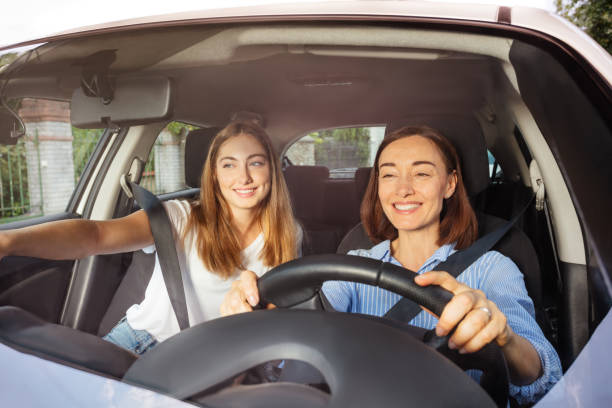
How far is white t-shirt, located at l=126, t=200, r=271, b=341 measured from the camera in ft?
3.22

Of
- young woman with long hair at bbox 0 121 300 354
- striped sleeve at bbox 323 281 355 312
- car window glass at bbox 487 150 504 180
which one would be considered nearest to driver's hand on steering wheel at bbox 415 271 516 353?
striped sleeve at bbox 323 281 355 312

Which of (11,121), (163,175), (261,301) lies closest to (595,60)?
(261,301)

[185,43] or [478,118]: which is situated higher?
[185,43]

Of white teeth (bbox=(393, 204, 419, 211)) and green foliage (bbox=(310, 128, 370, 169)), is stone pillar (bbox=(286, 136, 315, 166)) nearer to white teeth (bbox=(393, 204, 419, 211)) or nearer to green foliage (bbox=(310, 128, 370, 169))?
green foliage (bbox=(310, 128, 370, 169))

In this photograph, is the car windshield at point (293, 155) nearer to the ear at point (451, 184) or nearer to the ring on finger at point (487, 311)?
the ear at point (451, 184)

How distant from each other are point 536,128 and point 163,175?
88 cm

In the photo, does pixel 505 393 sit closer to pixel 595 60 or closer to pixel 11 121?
pixel 595 60

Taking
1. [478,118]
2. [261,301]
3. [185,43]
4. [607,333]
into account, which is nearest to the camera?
[607,333]

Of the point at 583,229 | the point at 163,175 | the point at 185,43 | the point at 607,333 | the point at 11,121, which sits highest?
the point at 185,43

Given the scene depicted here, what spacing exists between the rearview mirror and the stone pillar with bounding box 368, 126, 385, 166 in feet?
1.65

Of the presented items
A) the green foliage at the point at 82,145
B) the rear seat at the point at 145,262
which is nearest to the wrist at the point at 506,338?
the rear seat at the point at 145,262

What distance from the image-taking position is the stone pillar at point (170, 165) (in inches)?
45.7

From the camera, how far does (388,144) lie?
120 centimetres

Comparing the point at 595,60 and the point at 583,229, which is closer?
the point at 595,60
